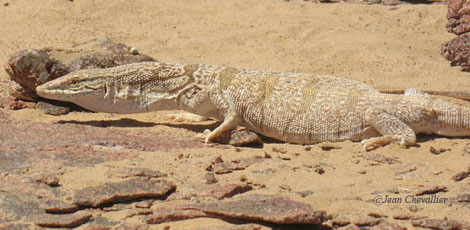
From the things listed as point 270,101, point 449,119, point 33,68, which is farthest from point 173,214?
point 33,68

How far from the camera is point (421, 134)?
7395 millimetres

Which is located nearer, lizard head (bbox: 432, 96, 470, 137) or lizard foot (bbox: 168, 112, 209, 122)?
lizard head (bbox: 432, 96, 470, 137)

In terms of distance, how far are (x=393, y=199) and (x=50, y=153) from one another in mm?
3064

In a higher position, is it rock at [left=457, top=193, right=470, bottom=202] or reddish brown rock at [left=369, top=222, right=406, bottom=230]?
reddish brown rock at [left=369, top=222, right=406, bottom=230]

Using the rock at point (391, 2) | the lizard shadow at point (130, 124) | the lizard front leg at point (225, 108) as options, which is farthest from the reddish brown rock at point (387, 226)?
the rock at point (391, 2)

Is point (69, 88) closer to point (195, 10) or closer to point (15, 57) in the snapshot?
point (15, 57)

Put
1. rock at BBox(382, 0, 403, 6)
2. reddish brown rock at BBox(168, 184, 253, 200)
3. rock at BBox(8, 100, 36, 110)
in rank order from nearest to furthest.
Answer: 1. reddish brown rock at BBox(168, 184, 253, 200)
2. rock at BBox(8, 100, 36, 110)
3. rock at BBox(382, 0, 403, 6)

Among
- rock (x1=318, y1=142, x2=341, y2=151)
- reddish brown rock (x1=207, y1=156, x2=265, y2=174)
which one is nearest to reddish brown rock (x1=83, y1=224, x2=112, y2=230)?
reddish brown rock (x1=207, y1=156, x2=265, y2=174)

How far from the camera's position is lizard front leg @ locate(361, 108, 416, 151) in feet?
23.0

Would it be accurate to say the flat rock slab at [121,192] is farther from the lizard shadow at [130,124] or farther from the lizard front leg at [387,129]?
the lizard front leg at [387,129]

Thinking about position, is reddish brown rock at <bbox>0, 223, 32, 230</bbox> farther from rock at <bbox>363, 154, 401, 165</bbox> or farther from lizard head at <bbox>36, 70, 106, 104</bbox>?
rock at <bbox>363, 154, 401, 165</bbox>

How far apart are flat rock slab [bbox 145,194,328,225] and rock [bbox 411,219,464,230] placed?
0.72m

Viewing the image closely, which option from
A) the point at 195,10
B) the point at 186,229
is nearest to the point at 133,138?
the point at 186,229

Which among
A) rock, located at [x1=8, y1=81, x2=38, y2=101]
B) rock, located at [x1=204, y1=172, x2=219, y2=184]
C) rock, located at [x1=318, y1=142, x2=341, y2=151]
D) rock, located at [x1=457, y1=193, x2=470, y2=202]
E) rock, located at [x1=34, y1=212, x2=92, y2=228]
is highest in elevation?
rock, located at [x1=34, y1=212, x2=92, y2=228]
